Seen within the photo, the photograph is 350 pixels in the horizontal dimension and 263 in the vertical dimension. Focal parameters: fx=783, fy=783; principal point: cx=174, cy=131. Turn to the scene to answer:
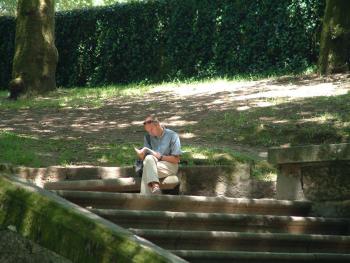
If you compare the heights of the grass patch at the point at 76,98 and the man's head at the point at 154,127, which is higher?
the man's head at the point at 154,127

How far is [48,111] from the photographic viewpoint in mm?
17641

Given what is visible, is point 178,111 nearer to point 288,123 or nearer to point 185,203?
point 288,123

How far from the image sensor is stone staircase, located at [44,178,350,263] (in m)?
6.88

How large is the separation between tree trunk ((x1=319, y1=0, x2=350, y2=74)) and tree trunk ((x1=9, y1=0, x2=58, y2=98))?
275 inches

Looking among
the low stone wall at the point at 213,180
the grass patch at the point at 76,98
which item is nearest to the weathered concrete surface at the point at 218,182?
the low stone wall at the point at 213,180

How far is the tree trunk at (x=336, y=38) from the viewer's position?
730 inches

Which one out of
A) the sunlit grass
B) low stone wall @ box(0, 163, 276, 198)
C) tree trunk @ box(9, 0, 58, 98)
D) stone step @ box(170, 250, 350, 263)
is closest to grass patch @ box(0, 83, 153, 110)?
the sunlit grass

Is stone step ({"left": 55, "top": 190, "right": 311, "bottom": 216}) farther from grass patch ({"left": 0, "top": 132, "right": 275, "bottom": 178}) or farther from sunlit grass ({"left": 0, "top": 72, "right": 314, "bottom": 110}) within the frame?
sunlit grass ({"left": 0, "top": 72, "right": 314, "bottom": 110})

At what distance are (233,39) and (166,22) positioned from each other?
2.58m

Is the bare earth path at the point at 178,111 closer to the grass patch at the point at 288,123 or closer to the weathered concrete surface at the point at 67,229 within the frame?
the grass patch at the point at 288,123

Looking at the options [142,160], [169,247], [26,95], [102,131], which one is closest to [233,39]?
[26,95]

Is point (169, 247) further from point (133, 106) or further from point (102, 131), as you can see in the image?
point (133, 106)

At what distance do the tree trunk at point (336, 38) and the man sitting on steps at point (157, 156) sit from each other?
998cm

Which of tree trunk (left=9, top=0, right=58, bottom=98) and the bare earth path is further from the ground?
tree trunk (left=9, top=0, right=58, bottom=98)
